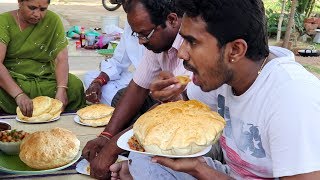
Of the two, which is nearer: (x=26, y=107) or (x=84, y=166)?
(x=84, y=166)

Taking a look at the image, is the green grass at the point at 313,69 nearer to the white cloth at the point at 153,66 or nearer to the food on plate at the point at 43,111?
the white cloth at the point at 153,66

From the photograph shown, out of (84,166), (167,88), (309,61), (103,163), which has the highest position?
(167,88)

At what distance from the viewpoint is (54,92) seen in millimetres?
3555

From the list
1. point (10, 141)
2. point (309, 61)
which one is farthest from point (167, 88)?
point (309, 61)

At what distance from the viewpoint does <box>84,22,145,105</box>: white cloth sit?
139 inches

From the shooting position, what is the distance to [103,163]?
2092 millimetres

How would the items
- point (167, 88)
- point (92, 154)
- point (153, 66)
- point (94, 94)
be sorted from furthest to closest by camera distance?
point (94, 94), point (153, 66), point (92, 154), point (167, 88)

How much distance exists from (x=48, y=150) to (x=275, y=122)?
1.26 meters

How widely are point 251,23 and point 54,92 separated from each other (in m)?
2.50

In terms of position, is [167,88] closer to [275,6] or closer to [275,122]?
[275,122]

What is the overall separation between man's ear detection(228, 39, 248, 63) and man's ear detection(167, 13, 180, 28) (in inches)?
30.9

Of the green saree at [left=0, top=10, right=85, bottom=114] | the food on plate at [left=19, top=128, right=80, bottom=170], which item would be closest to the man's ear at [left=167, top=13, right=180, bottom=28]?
the food on plate at [left=19, top=128, right=80, bottom=170]

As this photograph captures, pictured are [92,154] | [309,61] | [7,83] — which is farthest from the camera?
[309,61]

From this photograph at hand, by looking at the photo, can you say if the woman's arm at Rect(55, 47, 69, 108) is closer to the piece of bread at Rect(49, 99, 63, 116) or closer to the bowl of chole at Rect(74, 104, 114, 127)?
the piece of bread at Rect(49, 99, 63, 116)
